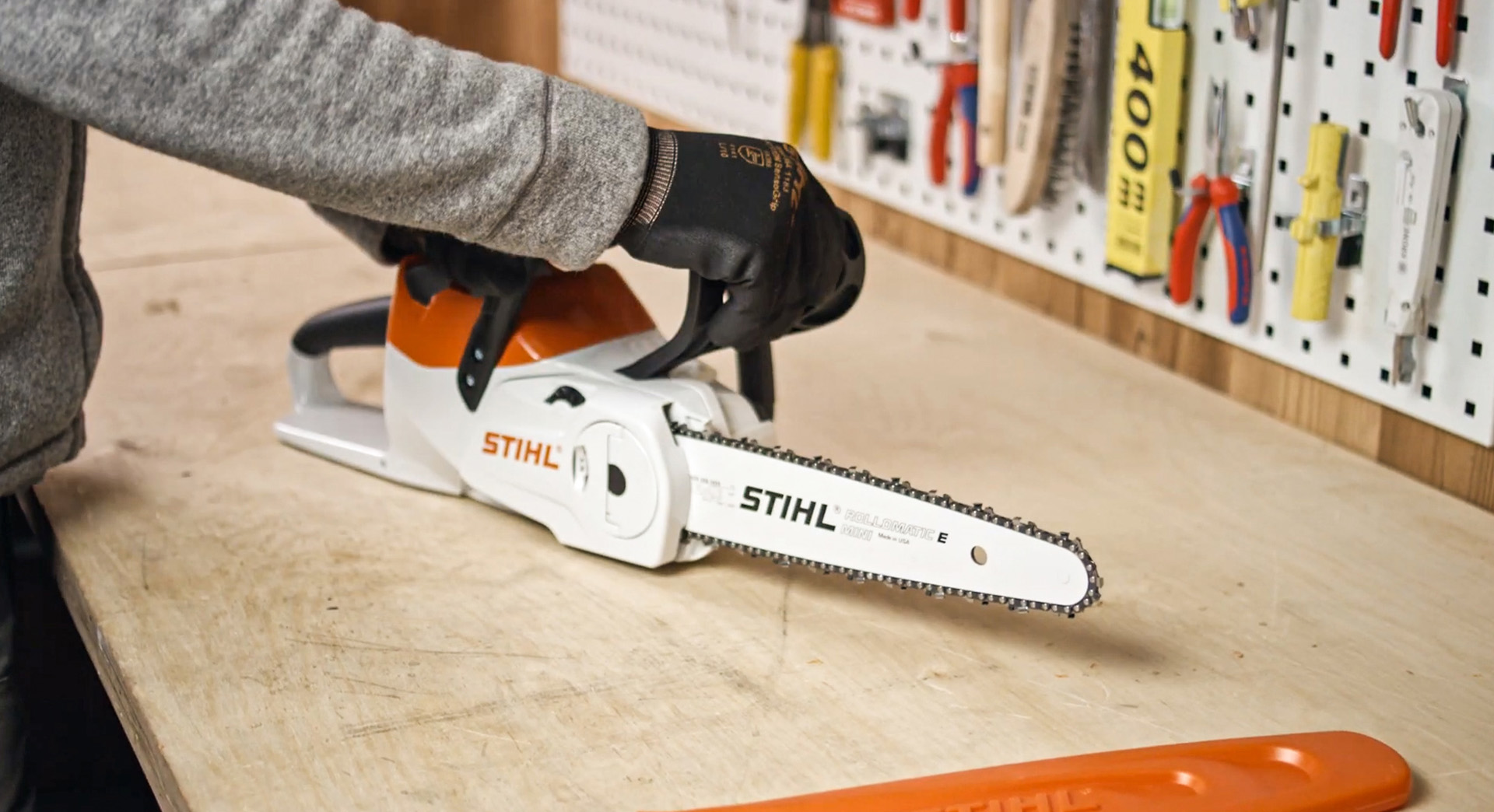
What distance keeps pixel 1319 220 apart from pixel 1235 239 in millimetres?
94

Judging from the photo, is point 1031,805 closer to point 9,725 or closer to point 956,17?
point 9,725

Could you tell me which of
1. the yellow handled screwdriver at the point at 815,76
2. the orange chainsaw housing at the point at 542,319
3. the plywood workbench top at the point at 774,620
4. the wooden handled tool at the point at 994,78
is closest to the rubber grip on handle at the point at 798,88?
the yellow handled screwdriver at the point at 815,76


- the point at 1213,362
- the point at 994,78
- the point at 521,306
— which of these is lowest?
the point at 1213,362

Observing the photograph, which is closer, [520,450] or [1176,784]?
[1176,784]

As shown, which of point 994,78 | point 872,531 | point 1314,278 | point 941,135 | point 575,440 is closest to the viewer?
point 872,531

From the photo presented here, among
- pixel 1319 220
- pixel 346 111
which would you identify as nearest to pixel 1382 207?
pixel 1319 220

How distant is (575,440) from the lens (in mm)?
1072

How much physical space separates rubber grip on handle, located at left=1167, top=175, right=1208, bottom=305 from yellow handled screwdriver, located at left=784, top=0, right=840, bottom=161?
0.54 meters

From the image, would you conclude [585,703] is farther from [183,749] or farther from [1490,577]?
[1490,577]

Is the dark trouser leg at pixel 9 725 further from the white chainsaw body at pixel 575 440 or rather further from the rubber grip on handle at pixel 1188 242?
the rubber grip on handle at pixel 1188 242

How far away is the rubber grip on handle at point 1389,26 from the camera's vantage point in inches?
43.0

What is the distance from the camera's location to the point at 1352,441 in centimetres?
126

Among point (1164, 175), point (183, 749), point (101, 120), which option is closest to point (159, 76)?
point (101, 120)

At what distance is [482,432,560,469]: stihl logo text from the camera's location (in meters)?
1.09
